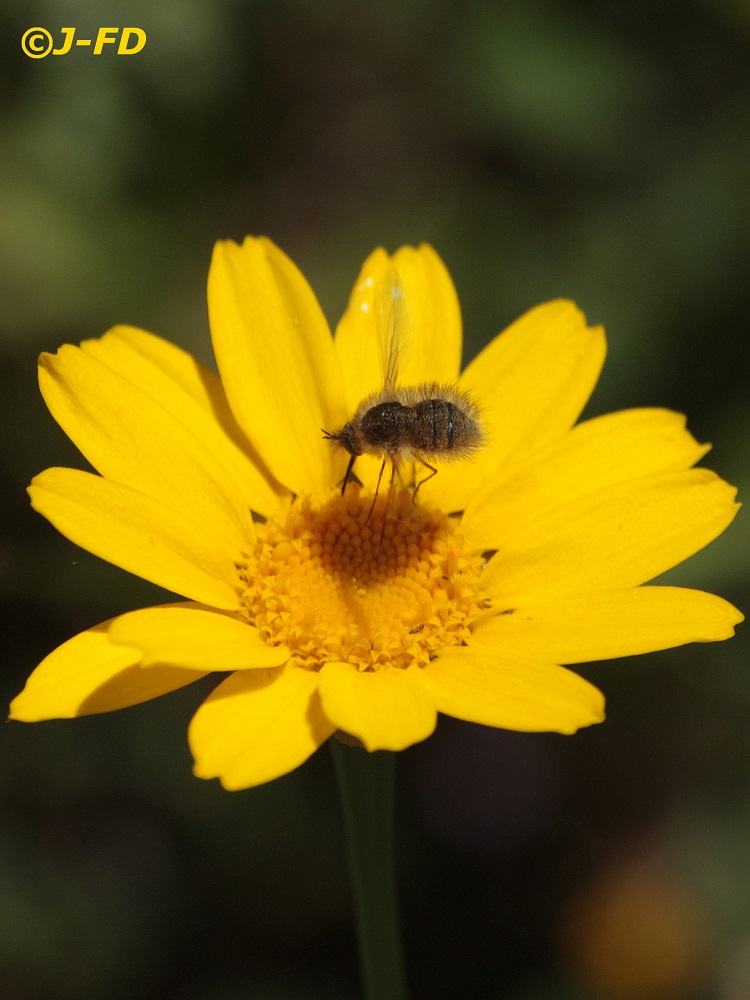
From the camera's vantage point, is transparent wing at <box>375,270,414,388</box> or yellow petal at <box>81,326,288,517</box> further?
transparent wing at <box>375,270,414,388</box>

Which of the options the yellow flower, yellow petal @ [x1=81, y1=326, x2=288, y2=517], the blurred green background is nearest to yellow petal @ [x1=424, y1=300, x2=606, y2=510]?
the yellow flower

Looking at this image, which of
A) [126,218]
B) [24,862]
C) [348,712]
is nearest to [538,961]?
[24,862]

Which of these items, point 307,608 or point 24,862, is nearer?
point 307,608

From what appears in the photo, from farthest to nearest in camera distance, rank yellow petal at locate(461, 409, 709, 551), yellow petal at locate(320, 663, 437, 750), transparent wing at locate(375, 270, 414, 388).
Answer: transparent wing at locate(375, 270, 414, 388) < yellow petal at locate(461, 409, 709, 551) < yellow petal at locate(320, 663, 437, 750)

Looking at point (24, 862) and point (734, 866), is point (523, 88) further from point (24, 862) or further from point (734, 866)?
point (24, 862)

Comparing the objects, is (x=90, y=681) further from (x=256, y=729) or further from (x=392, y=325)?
(x=392, y=325)

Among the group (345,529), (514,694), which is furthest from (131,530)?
(514,694)

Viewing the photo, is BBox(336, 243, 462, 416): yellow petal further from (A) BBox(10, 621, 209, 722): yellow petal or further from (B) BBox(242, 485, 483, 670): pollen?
(A) BBox(10, 621, 209, 722): yellow petal
